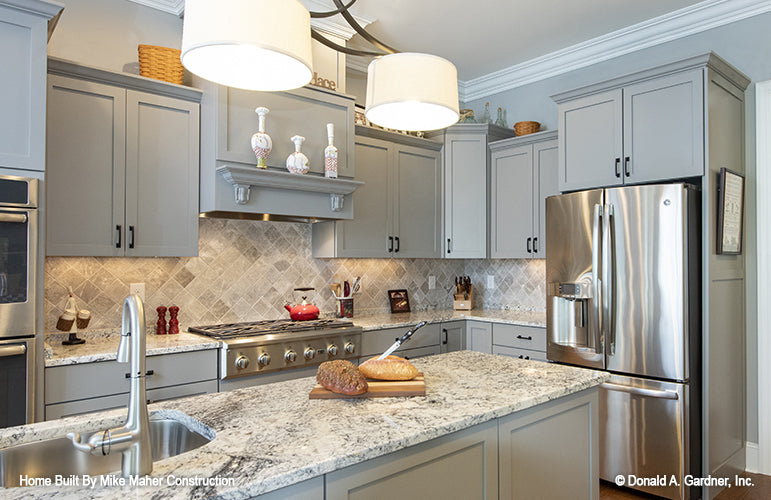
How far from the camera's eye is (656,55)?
3777 millimetres

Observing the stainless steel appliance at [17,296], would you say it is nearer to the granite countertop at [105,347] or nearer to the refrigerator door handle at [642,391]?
the granite countertop at [105,347]

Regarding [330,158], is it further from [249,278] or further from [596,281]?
[596,281]

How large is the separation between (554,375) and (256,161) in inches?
83.3

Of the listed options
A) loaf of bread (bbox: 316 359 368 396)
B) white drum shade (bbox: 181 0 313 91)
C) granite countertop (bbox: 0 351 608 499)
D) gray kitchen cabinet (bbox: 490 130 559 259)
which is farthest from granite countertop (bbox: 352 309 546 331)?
white drum shade (bbox: 181 0 313 91)

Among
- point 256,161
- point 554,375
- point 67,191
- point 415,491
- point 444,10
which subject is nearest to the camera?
point 415,491

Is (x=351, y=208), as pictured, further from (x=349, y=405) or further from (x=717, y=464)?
(x=717, y=464)

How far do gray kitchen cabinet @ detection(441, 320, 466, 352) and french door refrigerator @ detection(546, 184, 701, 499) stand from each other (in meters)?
1.03

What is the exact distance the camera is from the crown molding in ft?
11.1

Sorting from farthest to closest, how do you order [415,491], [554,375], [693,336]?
[693,336], [554,375], [415,491]

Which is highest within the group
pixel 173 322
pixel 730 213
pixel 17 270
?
pixel 730 213

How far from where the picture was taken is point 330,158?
11.2ft

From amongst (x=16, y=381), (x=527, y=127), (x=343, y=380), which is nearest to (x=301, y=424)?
(x=343, y=380)

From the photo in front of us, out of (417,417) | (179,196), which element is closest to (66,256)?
(179,196)

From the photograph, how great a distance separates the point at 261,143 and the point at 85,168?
0.94 m
